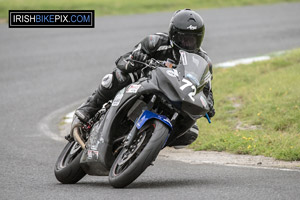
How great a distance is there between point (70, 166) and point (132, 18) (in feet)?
52.2

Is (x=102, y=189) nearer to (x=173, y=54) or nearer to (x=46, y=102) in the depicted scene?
(x=173, y=54)

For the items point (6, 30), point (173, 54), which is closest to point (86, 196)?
point (173, 54)

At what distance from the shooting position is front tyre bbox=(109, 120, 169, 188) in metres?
6.57

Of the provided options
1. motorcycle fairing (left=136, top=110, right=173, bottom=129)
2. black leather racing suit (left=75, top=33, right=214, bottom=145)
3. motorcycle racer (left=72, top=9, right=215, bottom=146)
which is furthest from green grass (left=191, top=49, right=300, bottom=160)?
motorcycle fairing (left=136, top=110, right=173, bottom=129)

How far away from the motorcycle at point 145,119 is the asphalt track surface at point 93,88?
257 millimetres

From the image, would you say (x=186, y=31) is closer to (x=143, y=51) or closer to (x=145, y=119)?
(x=143, y=51)

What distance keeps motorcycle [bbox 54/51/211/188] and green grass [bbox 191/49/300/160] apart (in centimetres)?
209

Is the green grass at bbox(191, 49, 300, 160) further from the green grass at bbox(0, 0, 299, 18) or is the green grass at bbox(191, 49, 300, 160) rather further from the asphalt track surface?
the green grass at bbox(0, 0, 299, 18)

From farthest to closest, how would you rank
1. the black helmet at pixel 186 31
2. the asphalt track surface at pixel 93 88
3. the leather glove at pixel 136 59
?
the leather glove at pixel 136 59 < the black helmet at pixel 186 31 < the asphalt track surface at pixel 93 88

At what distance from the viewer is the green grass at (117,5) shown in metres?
23.9

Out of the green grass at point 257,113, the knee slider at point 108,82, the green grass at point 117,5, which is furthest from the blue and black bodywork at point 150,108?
the green grass at point 117,5

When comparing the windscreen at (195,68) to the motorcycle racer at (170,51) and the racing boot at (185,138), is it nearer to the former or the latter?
the motorcycle racer at (170,51)

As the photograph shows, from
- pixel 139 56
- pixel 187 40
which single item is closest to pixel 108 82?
pixel 139 56

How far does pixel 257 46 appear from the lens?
19219 millimetres
